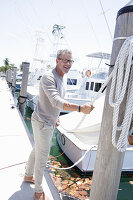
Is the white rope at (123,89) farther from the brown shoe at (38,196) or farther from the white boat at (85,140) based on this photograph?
the white boat at (85,140)

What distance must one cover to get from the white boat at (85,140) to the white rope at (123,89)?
3044mm

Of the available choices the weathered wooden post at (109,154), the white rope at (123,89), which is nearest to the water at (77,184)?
the weathered wooden post at (109,154)

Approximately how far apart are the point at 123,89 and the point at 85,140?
3861 mm

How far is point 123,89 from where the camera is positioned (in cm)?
131

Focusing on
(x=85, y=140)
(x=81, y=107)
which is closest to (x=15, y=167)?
(x=81, y=107)

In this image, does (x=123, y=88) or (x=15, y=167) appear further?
(x=15, y=167)

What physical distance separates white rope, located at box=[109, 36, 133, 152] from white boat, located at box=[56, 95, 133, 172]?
3044 millimetres

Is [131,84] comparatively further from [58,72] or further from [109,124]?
[58,72]

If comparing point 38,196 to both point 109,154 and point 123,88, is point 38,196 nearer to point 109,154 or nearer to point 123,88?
point 109,154

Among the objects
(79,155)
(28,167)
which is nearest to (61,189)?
(79,155)

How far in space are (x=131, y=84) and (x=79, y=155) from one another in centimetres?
350

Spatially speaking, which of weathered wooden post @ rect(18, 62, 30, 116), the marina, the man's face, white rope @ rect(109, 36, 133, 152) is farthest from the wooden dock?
weathered wooden post @ rect(18, 62, 30, 116)

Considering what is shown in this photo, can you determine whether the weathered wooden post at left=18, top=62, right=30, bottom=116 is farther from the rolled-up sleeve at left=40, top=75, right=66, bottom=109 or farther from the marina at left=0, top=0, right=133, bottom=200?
the rolled-up sleeve at left=40, top=75, right=66, bottom=109

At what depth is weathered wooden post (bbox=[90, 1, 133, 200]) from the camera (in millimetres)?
1390
